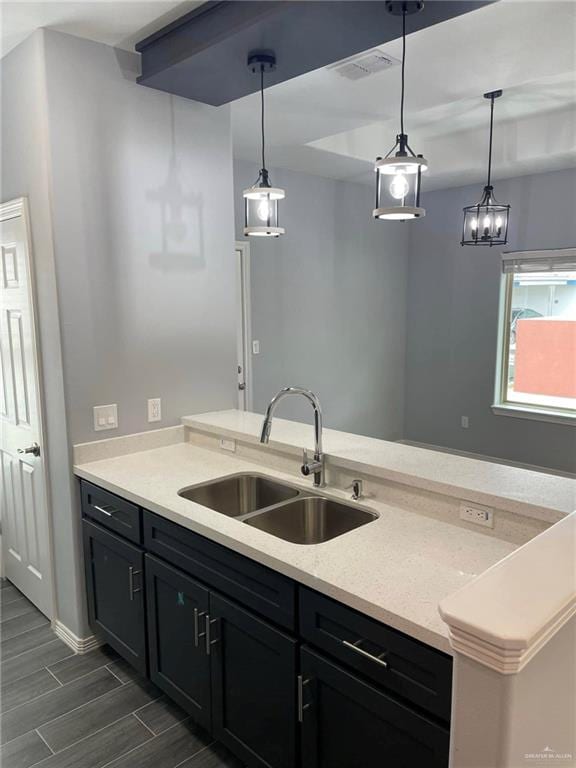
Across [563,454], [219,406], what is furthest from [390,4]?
Result: [563,454]

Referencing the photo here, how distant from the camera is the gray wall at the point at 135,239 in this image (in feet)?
8.14

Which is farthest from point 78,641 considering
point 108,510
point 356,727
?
point 356,727

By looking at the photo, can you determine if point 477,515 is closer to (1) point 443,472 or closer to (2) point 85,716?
(1) point 443,472

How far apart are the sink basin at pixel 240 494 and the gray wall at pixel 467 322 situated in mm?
3971

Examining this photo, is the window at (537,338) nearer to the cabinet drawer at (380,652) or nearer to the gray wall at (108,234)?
the gray wall at (108,234)

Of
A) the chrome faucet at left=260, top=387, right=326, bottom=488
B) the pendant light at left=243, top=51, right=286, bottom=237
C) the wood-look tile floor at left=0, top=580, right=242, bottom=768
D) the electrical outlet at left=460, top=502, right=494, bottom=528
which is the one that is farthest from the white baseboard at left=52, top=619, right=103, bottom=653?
the pendant light at left=243, top=51, right=286, bottom=237

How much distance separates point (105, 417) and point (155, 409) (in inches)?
11.2

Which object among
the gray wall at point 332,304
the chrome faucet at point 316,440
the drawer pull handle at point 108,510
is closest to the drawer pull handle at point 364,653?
the chrome faucet at point 316,440

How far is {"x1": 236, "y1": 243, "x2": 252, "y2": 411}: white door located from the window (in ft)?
8.76

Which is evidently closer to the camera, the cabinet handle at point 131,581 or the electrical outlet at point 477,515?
the electrical outlet at point 477,515

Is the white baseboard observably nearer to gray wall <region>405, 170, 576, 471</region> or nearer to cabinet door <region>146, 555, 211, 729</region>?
cabinet door <region>146, 555, 211, 729</region>

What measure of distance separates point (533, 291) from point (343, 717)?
5017 mm

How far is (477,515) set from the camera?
1.80 m

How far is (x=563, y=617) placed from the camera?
101 centimetres
